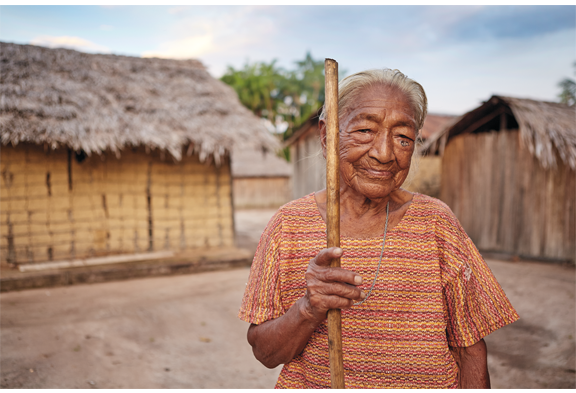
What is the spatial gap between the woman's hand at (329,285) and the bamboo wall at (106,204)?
6.58 m

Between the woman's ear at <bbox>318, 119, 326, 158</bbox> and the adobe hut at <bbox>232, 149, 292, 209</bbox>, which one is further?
the adobe hut at <bbox>232, 149, 292, 209</bbox>

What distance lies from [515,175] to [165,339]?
23.2ft

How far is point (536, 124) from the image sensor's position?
22.3 ft

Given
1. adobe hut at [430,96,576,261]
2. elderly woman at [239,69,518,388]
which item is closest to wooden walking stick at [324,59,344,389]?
elderly woman at [239,69,518,388]

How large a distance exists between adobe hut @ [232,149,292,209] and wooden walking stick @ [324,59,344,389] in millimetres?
19624

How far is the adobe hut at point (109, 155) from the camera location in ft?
20.0

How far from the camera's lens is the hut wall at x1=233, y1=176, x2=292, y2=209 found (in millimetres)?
20812

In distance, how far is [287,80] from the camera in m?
28.0

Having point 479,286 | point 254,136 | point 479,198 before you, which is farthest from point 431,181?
point 479,286

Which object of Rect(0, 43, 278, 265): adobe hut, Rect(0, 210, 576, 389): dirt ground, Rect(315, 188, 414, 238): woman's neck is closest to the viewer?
Rect(315, 188, 414, 238): woman's neck

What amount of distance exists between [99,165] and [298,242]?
640 centimetres

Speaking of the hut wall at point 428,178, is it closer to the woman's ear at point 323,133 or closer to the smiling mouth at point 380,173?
the woman's ear at point 323,133

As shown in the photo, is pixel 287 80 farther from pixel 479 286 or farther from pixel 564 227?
pixel 479 286

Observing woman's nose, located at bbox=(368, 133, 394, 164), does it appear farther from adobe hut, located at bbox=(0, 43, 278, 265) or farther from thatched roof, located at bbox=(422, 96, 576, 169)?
thatched roof, located at bbox=(422, 96, 576, 169)
